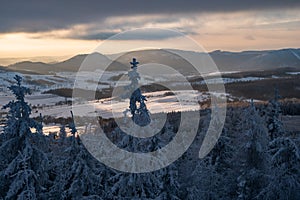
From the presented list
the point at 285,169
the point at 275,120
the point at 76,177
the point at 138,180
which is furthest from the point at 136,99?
the point at 275,120

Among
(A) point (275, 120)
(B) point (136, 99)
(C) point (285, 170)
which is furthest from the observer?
(A) point (275, 120)

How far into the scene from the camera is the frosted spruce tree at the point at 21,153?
16.0m

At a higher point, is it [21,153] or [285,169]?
[21,153]

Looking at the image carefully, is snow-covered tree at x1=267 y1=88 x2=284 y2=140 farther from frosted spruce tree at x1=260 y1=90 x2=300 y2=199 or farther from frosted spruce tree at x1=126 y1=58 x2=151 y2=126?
frosted spruce tree at x1=126 y1=58 x2=151 y2=126

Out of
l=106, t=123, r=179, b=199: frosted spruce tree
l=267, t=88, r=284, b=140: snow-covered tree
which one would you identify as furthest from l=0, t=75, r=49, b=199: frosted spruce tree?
l=267, t=88, r=284, b=140: snow-covered tree

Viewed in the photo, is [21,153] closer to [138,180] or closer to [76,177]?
[76,177]

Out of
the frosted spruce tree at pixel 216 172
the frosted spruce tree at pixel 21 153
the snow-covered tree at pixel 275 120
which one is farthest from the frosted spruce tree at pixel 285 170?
the frosted spruce tree at pixel 21 153

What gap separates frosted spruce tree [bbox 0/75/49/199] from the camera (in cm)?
1597

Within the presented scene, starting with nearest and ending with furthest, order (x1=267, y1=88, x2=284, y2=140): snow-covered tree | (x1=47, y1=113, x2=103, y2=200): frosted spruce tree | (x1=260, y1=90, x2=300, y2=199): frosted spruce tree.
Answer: (x1=260, y1=90, x2=300, y2=199): frosted spruce tree
(x1=47, y1=113, x2=103, y2=200): frosted spruce tree
(x1=267, y1=88, x2=284, y2=140): snow-covered tree

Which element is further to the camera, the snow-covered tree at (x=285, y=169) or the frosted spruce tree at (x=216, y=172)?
the frosted spruce tree at (x=216, y=172)

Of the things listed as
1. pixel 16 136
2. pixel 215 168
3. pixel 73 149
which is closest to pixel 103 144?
pixel 73 149

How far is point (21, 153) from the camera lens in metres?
16.3

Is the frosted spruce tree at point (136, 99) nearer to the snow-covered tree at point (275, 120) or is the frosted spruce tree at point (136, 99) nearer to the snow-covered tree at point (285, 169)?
the snow-covered tree at point (285, 169)

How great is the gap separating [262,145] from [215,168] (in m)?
3.58
